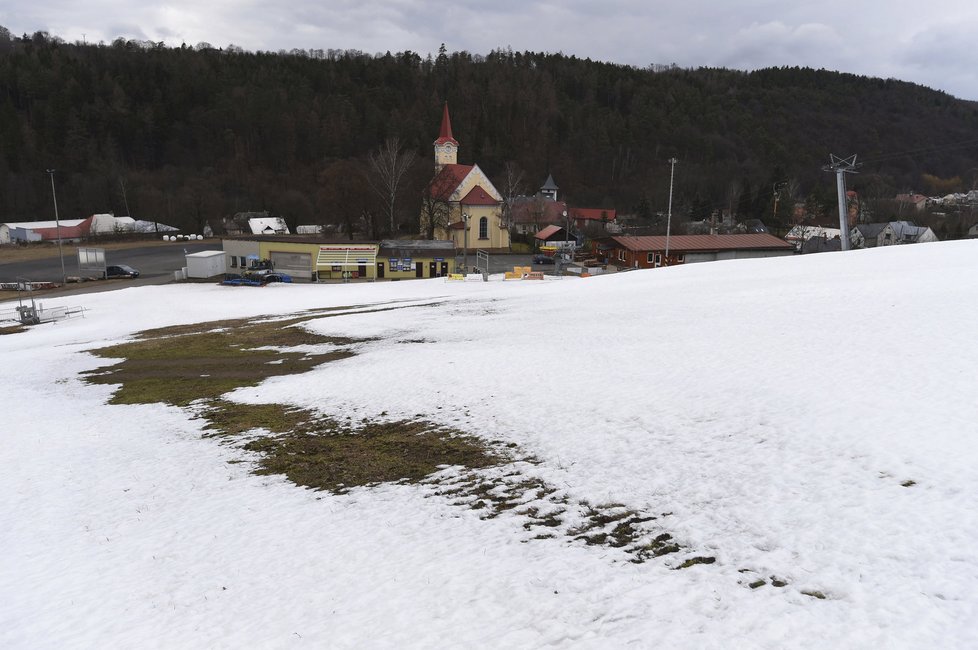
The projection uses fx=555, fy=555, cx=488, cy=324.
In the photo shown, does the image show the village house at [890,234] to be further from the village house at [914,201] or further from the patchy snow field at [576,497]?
the patchy snow field at [576,497]

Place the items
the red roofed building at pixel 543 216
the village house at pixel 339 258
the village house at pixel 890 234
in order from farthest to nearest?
the red roofed building at pixel 543 216 < the village house at pixel 890 234 < the village house at pixel 339 258

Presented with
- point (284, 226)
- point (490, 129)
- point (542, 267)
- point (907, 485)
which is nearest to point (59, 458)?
point (907, 485)

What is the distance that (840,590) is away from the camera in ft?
21.8

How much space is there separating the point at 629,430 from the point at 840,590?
5.68 m

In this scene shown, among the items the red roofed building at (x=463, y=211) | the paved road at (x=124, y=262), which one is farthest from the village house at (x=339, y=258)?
the red roofed building at (x=463, y=211)

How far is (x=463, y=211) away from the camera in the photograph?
74.1 meters

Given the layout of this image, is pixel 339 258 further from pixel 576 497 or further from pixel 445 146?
pixel 576 497

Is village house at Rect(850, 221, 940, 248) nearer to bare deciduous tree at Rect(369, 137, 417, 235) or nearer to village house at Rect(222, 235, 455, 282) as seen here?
village house at Rect(222, 235, 455, 282)

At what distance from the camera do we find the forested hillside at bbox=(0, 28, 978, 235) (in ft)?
375

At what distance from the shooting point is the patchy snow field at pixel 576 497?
6.87 meters

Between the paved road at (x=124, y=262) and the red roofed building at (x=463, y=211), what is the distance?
30591 mm

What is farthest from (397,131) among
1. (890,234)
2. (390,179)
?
(890,234)

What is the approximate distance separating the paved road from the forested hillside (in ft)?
73.6

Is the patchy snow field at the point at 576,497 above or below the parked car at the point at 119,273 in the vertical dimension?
below
